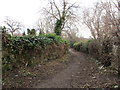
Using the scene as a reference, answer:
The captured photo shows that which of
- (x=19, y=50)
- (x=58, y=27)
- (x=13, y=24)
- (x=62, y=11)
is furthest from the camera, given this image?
(x=13, y=24)

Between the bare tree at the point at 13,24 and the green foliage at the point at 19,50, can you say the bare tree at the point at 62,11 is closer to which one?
Answer: the bare tree at the point at 13,24

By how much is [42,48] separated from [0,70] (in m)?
4.16

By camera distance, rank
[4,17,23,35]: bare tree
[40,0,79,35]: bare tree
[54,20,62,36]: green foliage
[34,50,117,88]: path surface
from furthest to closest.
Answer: [4,17,23,35]: bare tree → [40,0,79,35]: bare tree → [54,20,62,36]: green foliage → [34,50,117,88]: path surface

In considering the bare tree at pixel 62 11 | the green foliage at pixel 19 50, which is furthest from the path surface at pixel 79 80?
the bare tree at pixel 62 11

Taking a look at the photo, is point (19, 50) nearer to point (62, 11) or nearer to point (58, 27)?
point (58, 27)

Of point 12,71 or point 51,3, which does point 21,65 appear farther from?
point 51,3

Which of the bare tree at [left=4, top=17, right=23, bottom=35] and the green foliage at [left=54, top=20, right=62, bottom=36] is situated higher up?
the bare tree at [left=4, top=17, right=23, bottom=35]


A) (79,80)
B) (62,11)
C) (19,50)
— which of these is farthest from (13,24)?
(79,80)

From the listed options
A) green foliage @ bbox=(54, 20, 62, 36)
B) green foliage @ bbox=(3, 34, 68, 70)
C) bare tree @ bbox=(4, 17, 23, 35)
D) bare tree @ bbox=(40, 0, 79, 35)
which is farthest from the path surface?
bare tree @ bbox=(4, 17, 23, 35)

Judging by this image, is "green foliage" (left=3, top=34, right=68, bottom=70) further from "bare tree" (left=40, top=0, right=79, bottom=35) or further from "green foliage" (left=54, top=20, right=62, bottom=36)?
"bare tree" (left=40, top=0, right=79, bottom=35)

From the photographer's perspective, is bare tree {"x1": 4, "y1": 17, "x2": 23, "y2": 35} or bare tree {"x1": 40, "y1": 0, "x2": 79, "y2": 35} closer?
bare tree {"x1": 40, "y1": 0, "x2": 79, "y2": 35}

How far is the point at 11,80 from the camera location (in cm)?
494

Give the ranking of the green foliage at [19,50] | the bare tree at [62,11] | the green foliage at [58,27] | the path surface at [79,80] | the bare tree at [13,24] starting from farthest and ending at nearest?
the bare tree at [13,24]
the bare tree at [62,11]
the green foliage at [58,27]
the green foliage at [19,50]
the path surface at [79,80]

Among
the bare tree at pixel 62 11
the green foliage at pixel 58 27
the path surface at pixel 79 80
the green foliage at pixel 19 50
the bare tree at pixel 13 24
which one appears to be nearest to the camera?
the path surface at pixel 79 80
